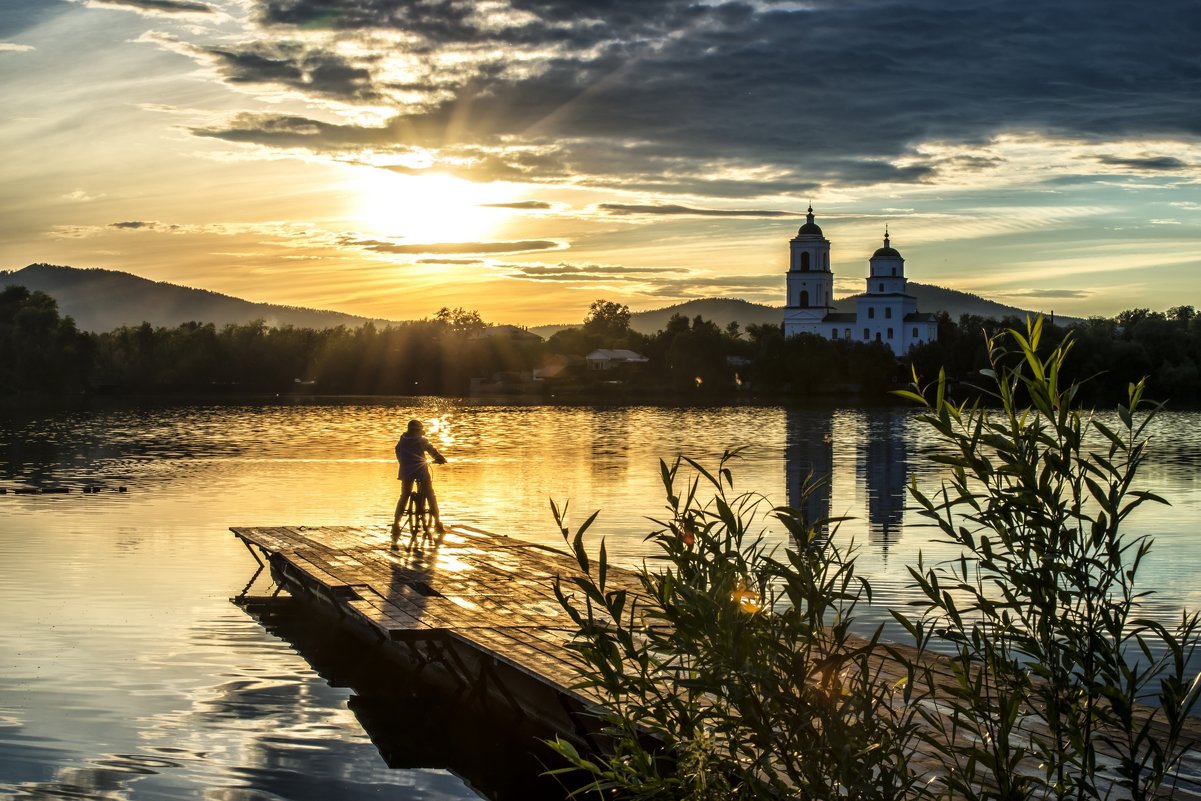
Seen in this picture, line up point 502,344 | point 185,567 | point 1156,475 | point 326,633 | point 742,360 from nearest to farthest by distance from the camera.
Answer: point 326,633
point 185,567
point 1156,475
point 742,360
point 502,344

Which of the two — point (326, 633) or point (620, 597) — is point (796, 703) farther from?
point (326, 633)

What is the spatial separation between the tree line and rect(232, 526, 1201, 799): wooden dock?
352 feet

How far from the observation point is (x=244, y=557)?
26.9 meters

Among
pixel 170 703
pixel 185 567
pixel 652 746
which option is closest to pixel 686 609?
pixel 652 746

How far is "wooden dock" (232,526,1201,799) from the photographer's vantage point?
12.7 meters

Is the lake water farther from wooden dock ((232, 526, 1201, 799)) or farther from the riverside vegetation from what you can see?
the riverside vegetation

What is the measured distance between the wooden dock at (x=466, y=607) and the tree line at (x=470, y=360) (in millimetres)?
107221

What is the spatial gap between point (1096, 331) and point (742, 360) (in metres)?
47.1

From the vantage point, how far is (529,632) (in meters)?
14.5

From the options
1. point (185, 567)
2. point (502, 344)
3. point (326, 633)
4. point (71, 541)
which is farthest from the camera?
point (502, 344)

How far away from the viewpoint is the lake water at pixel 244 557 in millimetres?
13352

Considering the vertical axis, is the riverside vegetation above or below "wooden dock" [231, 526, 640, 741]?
above

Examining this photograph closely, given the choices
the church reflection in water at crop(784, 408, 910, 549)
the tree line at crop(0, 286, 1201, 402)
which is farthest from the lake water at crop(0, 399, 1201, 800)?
the tree line at crop(0, 286, 1201, 402)

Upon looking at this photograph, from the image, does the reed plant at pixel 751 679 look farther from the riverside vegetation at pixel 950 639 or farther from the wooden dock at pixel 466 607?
the wooden dock at pixel 466 607
